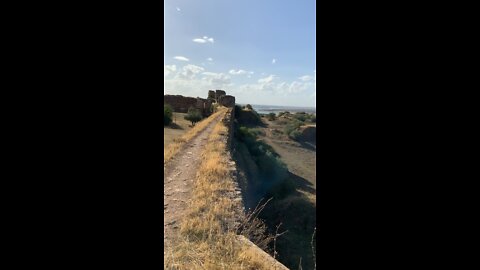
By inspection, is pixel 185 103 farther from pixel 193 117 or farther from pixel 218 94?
pixel 193 117

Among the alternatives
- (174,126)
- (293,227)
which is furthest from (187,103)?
(293,227)

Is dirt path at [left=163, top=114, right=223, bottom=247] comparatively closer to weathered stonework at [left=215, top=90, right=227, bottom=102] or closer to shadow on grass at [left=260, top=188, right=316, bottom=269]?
shadow on grass at [left=260, top=188, right=316, bottom=269]

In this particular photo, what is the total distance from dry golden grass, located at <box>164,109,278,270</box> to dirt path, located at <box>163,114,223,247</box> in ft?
0.55

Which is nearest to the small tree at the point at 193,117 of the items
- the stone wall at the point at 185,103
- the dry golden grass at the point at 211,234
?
the stone wall at the point at 185,103

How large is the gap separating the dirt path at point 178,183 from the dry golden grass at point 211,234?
0.17 meters

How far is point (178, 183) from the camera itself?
696 centimetres

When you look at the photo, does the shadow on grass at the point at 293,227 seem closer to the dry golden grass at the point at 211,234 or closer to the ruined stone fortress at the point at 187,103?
the dry golden grass at the point at 211,234

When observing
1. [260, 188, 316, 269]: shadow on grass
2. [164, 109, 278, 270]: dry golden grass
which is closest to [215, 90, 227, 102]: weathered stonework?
[260, 188, 316, 269]: shadow on grass

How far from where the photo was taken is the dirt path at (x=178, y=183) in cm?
470

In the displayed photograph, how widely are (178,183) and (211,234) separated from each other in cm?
314

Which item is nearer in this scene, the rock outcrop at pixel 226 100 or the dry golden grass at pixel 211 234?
the dry golden grass at pixel 211 234
